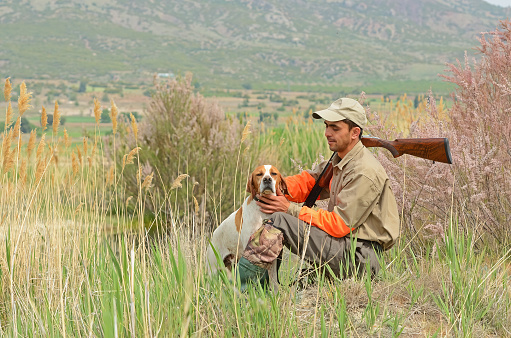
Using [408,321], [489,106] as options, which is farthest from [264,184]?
[489,106]

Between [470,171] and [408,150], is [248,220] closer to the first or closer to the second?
[408,150]

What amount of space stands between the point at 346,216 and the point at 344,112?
59 centimetres

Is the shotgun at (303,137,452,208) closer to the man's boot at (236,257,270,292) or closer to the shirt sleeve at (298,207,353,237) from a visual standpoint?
the shirt sleeve at (298,207,353,237)

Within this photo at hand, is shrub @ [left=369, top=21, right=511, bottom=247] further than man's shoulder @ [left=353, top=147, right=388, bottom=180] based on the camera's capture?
Yes

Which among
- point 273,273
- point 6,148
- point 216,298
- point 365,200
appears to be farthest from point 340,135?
point 6,148

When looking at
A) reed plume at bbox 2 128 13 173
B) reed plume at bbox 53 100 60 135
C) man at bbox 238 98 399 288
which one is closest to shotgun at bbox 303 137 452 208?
man at bbox 238 98 399 288

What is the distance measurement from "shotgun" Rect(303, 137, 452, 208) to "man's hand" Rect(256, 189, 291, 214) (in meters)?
0.48

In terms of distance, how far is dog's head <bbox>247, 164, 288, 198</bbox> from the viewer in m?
3.19

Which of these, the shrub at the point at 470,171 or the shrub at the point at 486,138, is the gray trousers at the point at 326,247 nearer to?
the shrub at the point at 470,171

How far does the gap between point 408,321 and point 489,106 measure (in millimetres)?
2227

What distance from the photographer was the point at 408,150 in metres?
3.53

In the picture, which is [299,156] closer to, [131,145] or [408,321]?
[131,145]

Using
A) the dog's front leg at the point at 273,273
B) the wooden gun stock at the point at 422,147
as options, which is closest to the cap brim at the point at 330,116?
the wooden gun stock at the point at 422,147

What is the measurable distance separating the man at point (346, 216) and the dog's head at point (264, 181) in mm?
53
